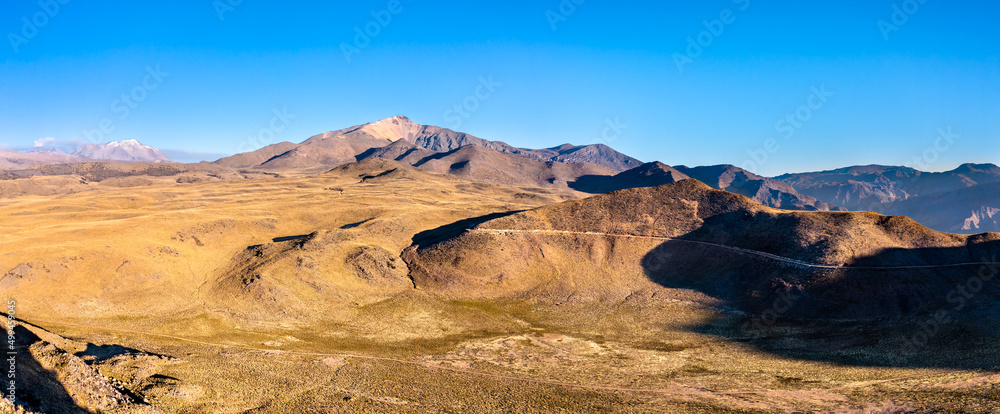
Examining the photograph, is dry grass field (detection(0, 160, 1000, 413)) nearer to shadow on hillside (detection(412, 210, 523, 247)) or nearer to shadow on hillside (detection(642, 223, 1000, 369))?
shadow on hillside (detection(642, 223, 1000, 369))

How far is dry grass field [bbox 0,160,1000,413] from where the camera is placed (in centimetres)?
3469

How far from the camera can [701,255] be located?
78875mm

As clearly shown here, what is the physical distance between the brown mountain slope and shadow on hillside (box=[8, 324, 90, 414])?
47961 mm

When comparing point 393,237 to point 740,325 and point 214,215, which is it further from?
point 740,325

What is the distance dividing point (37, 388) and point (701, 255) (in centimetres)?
8029

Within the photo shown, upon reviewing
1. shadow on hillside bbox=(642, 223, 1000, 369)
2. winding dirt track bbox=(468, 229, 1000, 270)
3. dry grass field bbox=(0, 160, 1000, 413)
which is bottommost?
dry grass field bbox=(0, 160, 1000, 413)

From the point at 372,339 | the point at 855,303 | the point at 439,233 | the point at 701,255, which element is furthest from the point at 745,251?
the point at 372,339

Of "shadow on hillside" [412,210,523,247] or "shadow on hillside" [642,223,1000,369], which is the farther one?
"shadow on hillside" [412,210,523,247]

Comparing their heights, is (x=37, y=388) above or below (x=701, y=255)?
below

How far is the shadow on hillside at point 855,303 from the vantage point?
47.0 metres

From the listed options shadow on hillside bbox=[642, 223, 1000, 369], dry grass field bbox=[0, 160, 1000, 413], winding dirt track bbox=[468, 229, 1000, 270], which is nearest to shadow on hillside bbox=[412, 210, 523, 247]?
dry grass field bbox=[0, 160, 1000, 413]

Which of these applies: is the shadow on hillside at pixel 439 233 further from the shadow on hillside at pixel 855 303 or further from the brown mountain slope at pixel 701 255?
the shadow on hillside at pixel 855 303

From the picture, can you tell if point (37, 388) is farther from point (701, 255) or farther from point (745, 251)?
point (745, 251)

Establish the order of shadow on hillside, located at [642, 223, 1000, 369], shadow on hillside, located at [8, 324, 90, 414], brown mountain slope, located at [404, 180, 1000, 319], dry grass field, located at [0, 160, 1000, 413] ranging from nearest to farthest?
shadow on hillside, located at [8, 324, 90, 414] → dry grass field, located at [0, 160, 1000, 413] → shadow on hillside, located at [642, 223, 1000, 369] → brown mountain slope, located at [404, 180, 1000, 319]
